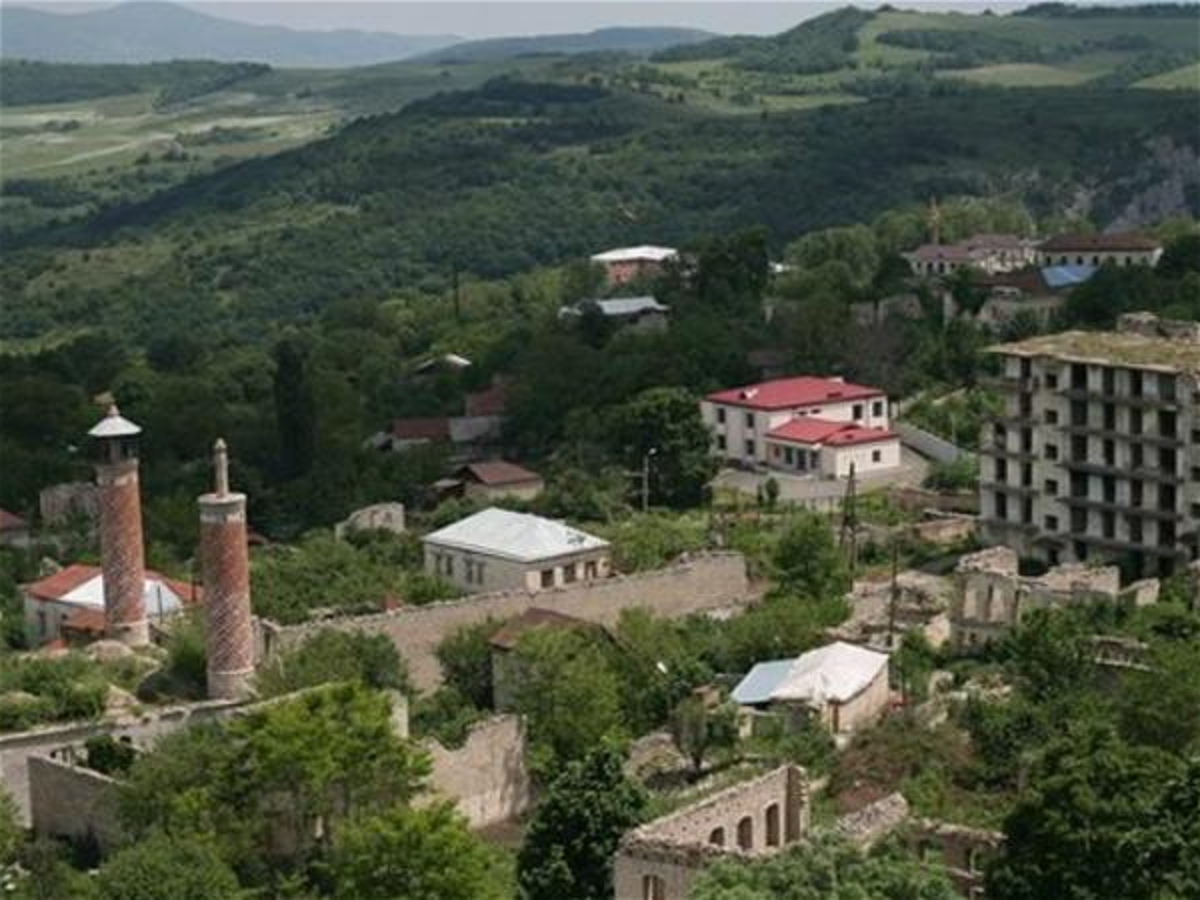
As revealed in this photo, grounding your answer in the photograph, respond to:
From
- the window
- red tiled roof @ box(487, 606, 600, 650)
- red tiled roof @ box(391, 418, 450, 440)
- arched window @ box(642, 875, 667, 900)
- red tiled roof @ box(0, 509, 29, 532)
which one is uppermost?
arched window @ box(642, 875, 667, 900)

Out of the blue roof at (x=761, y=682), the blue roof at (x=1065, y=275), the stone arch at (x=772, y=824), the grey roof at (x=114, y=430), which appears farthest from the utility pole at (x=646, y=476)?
the stone arch at (x=772, y=824)

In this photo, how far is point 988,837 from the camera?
28844 millimetres

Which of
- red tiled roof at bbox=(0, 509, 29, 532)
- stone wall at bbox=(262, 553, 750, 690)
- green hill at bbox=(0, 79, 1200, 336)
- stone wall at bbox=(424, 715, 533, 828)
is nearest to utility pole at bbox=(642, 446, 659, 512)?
stone wall at bbox=(262, 553, 750, 690)

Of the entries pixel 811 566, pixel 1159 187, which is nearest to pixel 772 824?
pixel 811 566

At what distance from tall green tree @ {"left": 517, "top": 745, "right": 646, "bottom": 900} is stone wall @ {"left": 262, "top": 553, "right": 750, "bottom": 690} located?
10.7 metres

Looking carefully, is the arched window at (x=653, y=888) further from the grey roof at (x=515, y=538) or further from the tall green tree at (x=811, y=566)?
the grey roof at (x=515, y=538)

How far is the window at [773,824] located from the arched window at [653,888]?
317 centimetres

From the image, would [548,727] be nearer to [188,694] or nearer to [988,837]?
[188,694]

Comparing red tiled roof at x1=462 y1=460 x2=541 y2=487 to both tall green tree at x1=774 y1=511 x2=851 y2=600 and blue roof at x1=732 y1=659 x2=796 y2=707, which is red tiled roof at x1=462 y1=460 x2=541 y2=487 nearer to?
tall green tree at x1=774 y1=511 x2=851 y2=600

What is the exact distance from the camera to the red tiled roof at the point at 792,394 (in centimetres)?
5934

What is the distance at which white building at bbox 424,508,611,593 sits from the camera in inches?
1832

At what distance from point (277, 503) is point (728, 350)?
13742 mm

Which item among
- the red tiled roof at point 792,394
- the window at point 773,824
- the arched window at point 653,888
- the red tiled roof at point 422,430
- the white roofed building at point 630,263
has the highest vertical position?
the red tiled roof at point 792,394

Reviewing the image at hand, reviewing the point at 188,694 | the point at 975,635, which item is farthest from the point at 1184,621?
the point at 188,694
